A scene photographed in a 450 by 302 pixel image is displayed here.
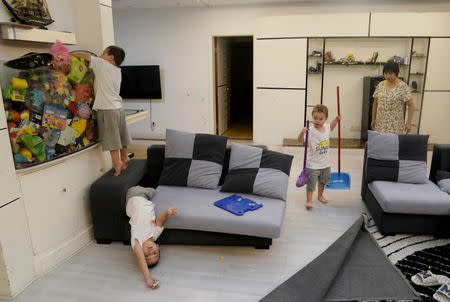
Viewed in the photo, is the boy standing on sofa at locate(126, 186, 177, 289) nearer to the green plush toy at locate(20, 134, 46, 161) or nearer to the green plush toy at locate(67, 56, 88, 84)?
the green plush toy at locate(20, 134, 46, 161)

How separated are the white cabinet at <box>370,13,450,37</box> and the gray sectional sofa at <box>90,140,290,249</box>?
407 cm

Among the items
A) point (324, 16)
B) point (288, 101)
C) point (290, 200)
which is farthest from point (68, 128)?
point (324, 16)

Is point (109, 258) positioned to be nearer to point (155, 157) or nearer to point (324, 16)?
point (155, 157)

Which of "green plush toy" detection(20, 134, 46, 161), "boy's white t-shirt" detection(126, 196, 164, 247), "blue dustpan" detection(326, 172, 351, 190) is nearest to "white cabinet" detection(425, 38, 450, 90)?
"blue dustpan" detection(326, 172, 351, 190)

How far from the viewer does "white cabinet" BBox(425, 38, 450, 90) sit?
5.47 meters

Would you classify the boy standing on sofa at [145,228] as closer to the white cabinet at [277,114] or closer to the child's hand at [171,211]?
the child's hand at [171,211]

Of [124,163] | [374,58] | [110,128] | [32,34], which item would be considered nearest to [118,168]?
[124,163]

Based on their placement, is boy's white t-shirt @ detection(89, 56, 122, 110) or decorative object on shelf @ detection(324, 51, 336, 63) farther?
decorative object on shelf @ detection(324, 51, 336, 63)

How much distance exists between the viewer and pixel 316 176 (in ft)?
11.3

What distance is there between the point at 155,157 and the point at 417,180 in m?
2.48

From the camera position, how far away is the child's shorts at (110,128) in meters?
2.95

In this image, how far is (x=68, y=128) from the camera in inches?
107

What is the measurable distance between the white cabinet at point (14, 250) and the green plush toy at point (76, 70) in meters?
1.04

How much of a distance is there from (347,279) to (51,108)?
7.91 ft
